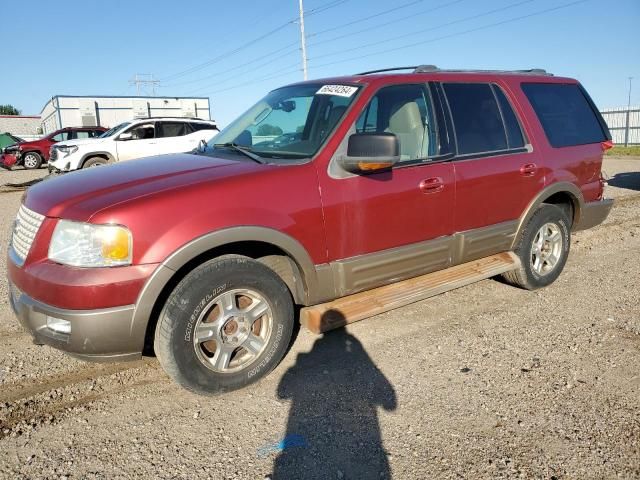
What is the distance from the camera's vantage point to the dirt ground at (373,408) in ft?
7.89

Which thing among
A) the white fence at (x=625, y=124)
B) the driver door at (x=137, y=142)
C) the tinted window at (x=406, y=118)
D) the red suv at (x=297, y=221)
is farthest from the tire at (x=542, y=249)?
the white fence at (x=625, y=124)

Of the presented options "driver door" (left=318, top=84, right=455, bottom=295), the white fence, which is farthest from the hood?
the white fence

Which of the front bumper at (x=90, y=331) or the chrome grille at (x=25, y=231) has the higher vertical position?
the chrome grille at (x=25, y=231)

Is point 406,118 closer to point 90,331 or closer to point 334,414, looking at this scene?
point 334,414

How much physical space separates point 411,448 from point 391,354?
1040 mm

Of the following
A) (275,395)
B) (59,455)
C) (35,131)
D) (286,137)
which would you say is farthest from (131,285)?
(35,131)

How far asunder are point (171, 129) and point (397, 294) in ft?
39.5

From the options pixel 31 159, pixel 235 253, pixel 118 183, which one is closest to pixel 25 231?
pixel 118 183

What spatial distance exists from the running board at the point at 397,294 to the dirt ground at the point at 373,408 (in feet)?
1.10

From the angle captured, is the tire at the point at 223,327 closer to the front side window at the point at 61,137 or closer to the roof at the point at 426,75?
the roof at the point at 426,75

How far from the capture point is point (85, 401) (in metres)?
2.98

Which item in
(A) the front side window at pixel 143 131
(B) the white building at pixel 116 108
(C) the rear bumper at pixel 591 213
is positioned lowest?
(C) the rear bumper at pixel 591 213

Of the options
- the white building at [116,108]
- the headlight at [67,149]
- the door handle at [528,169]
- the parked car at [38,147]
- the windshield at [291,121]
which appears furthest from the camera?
the white building at [116,108]

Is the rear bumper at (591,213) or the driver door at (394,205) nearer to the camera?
the driver door at (394,205)
